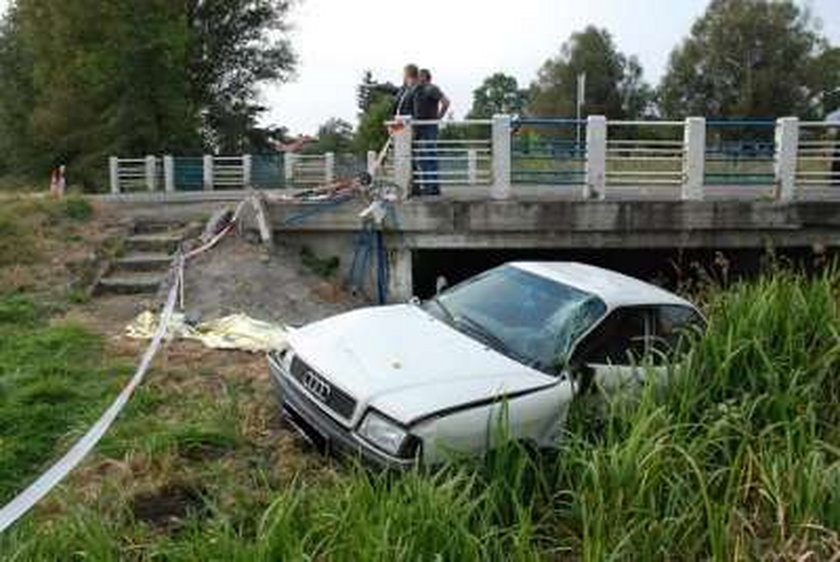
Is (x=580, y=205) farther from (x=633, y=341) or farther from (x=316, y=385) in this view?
(x=316, y=385)

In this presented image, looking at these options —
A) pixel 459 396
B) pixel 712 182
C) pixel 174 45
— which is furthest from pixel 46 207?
pixel 174 45

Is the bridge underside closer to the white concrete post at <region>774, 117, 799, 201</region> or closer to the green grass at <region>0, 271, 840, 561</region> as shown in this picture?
the white concrete post at <region>774, 117, 799, 201</region>

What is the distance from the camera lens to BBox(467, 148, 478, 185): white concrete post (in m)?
14.4

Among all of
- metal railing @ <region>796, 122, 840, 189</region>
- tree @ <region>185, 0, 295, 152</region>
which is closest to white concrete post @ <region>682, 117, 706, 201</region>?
metal railing @ <region>796, 122, 840, 189</region>

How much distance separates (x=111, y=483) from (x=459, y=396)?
1.92 metres

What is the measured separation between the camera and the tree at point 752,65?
6594cm

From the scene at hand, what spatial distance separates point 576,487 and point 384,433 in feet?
3.75

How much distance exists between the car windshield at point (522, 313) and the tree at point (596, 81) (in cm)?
6770

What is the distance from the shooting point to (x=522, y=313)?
7309 mm

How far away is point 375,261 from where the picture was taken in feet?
45.9

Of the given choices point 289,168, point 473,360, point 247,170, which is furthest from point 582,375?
point 247,170

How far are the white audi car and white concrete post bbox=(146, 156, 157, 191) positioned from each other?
21.7m

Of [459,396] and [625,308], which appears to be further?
[625,308]

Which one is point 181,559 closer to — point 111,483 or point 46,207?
point 111,483
